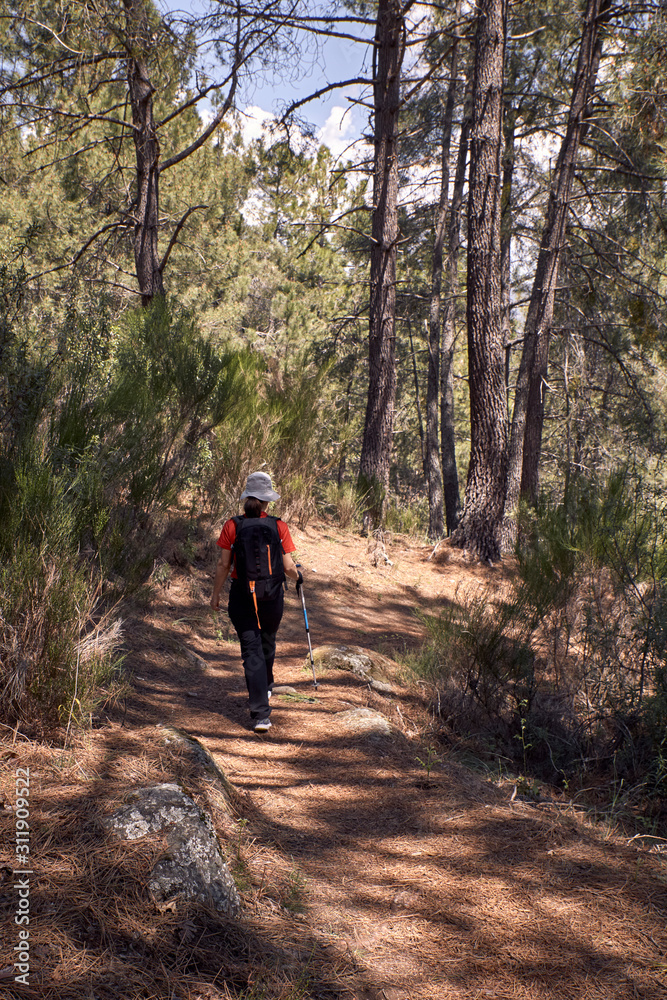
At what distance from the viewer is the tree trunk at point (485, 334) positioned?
877cm

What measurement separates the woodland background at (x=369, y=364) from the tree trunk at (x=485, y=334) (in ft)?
0.12

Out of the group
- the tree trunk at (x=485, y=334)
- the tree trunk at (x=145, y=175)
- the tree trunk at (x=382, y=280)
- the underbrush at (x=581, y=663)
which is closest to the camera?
the underbrush at (x=581, y=663)

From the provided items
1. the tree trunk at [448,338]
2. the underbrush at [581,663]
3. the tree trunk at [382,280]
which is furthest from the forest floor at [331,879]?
the tree trunk at [448,338]

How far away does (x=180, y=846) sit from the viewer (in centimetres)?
214

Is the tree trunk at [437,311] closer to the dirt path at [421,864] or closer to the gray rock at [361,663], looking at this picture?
the gray rock at [361,663]

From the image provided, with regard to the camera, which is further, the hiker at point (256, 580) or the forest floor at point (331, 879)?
the hiker at point (256, 580)

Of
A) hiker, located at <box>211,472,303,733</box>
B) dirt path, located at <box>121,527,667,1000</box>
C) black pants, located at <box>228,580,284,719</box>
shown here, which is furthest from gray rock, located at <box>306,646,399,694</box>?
hiker, located at <box>211,472,303,733</box>

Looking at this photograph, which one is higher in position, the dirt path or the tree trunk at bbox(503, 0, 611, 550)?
the tree trunk at bbox(503, 0, 611, 550)

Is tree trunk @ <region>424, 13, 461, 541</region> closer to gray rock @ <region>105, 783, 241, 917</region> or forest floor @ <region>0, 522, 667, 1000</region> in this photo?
forest floor @ <region>0, 522, 667, 1000</region>

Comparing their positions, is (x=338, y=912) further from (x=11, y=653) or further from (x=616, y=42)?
(x=616, y=42)

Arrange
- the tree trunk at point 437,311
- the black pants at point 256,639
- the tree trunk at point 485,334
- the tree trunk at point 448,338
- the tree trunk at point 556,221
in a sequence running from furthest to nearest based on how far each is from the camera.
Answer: the tree trunk at point 448,338
the tree trunk at point 437,311
the tree trunk at point 556,221
the tree trunk at point 485,334
the black pants at point 256,639

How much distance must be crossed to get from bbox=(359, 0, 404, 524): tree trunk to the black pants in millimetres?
5695

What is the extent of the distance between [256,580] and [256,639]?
400 mm

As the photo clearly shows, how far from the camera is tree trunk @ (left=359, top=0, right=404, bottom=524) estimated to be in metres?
9.82
